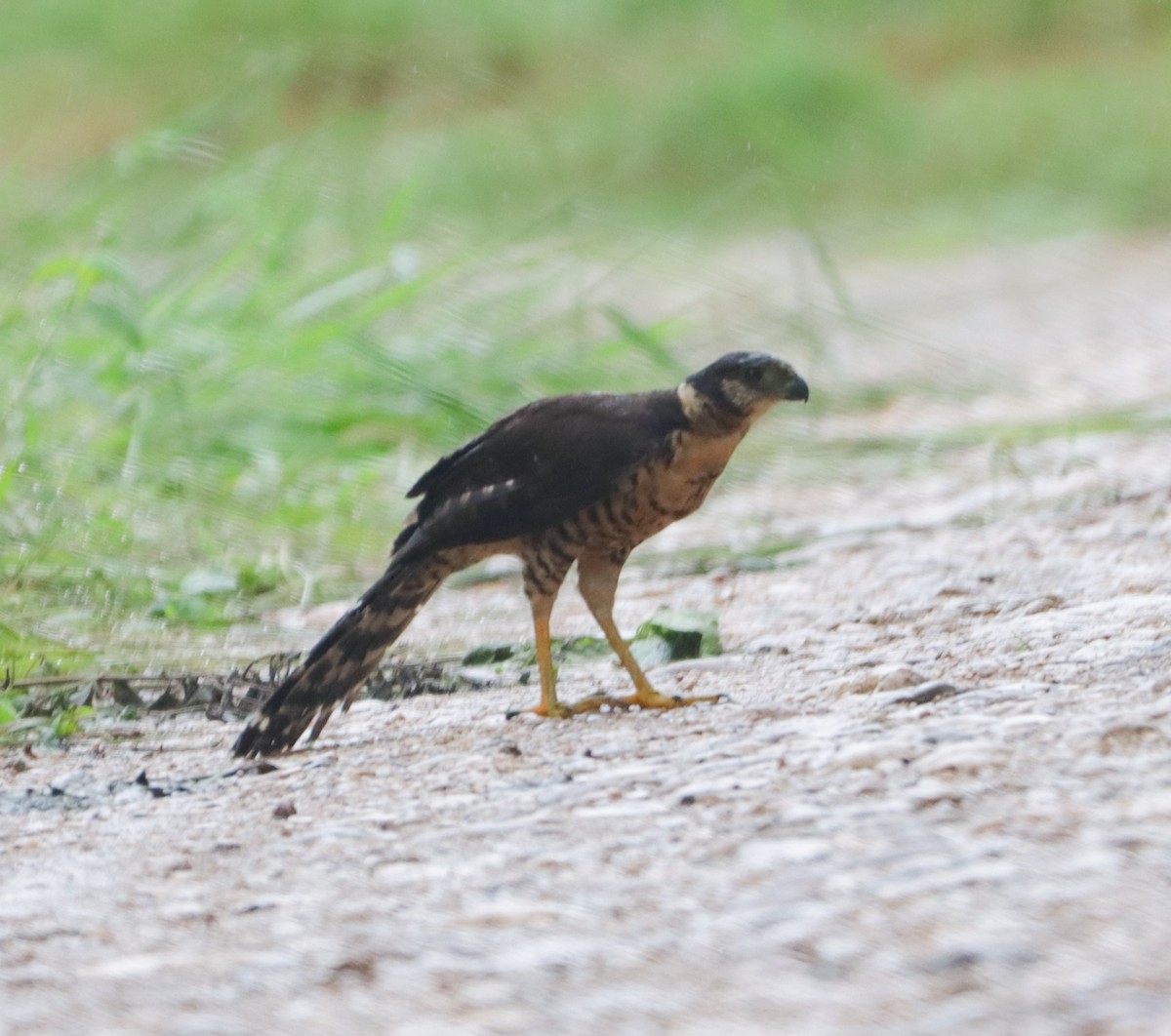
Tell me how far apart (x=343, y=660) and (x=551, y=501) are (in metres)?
0.43

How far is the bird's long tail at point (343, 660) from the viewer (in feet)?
10.8

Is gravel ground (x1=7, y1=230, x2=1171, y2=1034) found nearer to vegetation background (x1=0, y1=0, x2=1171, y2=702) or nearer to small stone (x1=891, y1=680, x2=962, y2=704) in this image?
small stone (x1=891, y1=680, x2=962, y2=704)

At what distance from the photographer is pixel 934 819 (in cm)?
237

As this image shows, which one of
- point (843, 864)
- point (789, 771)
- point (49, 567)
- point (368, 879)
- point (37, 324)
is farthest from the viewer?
point (37, 324)

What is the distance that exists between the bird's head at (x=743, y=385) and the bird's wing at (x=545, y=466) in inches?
1.9

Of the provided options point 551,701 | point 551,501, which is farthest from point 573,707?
point 551,501

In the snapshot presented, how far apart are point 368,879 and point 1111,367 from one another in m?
5.49

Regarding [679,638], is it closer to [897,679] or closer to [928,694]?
[897,679]

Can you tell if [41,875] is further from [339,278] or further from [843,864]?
[339,278]

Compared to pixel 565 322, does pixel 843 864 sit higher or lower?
lower

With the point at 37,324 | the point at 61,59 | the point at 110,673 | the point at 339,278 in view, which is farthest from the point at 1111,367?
the point at 61,59

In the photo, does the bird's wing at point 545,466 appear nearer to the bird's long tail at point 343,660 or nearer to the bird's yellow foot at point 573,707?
the bird's long tail at point 343,660

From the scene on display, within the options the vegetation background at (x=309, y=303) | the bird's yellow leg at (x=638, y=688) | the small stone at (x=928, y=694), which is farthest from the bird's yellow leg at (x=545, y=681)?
the vegetation background at (x=309, y=303)

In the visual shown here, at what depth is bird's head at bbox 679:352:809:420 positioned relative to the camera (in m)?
3.49
